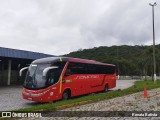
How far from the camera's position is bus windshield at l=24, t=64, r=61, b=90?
15250mm

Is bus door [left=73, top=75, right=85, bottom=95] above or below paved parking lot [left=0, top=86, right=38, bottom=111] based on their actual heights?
above

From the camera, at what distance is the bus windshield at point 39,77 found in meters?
15.2

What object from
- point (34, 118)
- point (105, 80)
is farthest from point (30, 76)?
point (105, 80)

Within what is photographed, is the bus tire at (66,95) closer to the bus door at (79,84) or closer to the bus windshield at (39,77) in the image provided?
the bus door at (79,84)

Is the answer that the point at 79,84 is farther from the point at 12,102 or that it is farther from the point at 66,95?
the point at 12,102

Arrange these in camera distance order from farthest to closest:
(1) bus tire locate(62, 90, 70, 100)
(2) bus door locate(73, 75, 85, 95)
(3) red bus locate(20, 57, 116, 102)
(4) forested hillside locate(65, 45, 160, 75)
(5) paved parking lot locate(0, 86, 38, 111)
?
(4) forested hillside locate(65, 45, 160, 75), (2) bus door locate(73, 75, 85, 95), (1) bus tire locate(62, 90, 70, 100), (3) red bus locate(20, 57, 116, 102), (5) paved parking lot locate(0, 86, 38, 111)

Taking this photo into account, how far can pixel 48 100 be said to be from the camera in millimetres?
15445

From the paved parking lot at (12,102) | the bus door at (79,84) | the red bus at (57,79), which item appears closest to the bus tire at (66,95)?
the red bus at (57,79)

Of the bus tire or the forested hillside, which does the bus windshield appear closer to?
the bus tire

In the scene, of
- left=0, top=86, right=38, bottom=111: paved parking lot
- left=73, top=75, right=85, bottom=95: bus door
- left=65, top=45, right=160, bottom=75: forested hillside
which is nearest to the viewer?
left=0, top=86, right=38, bottom=111: paved parking lot

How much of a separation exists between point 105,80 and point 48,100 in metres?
10.1

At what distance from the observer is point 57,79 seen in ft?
52.8

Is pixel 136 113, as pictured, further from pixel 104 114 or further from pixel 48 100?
pixel 48 100

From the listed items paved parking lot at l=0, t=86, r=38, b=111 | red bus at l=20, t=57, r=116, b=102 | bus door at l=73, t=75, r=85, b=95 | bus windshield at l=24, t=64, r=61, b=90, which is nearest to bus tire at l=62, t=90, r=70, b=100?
red bus at l=20, t=57, r=116, b=102
